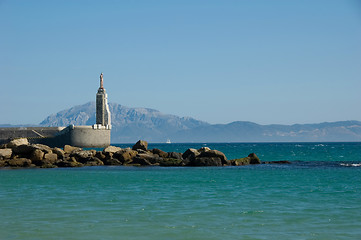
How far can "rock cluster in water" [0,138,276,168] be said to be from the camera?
1746 inches

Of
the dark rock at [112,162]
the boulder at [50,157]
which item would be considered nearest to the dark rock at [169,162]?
the dark rock at [112,162]

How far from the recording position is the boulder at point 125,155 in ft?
154

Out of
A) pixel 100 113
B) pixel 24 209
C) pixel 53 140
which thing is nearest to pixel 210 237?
pixel 24 209

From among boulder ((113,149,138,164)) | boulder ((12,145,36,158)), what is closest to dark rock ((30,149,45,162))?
boulder ((12,145,36,158))

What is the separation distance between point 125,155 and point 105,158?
211 cm

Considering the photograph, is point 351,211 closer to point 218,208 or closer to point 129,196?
point 218,208

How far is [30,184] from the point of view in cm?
2786

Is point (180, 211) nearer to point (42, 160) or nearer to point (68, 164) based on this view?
point (68, 164)

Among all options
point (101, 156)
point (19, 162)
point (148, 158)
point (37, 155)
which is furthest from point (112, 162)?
point (19, 162)

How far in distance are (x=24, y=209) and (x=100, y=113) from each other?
87.6 metres

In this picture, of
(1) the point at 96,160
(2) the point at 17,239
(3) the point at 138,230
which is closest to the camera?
(2) the point at 17,239

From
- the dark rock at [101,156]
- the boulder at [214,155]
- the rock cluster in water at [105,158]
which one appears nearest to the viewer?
the rock cluster in water at [105,158]

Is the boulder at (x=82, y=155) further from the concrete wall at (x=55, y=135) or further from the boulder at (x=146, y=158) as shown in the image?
the concrete wall at (x=55, y=135)

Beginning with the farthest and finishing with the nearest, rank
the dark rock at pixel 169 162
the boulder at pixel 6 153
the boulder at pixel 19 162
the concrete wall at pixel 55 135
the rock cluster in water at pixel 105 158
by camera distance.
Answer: the concrete wall at pixel 55 135
the boulder at pixel 6 153
the dark rock at pixel 169 162
the rock cluster in water at pixel 105 158
the boulder at pixel 19 162
